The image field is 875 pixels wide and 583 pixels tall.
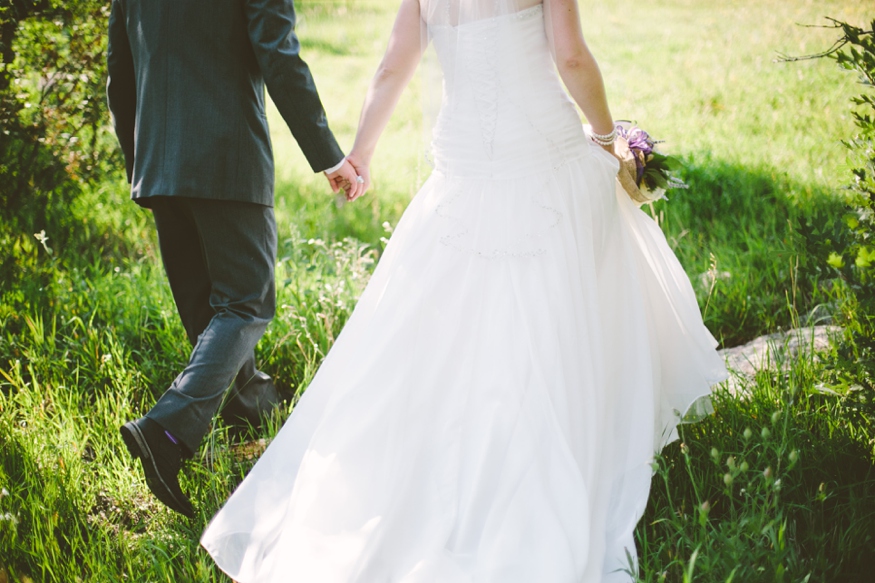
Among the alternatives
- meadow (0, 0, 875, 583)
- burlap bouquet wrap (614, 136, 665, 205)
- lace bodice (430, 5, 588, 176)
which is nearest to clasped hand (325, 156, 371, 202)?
meadow (0, 0, 875, 583)

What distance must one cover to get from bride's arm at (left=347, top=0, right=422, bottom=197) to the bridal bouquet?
0.80m

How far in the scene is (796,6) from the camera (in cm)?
818

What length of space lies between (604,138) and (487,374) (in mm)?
936

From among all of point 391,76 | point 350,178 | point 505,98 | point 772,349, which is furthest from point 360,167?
point 772,349

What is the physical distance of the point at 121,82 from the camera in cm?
280

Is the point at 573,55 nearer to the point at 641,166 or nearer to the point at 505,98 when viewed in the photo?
the point at 505,98

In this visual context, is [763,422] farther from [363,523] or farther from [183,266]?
[183,266]

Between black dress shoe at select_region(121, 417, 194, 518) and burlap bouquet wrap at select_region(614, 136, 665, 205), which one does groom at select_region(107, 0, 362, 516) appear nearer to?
black dress shoe at select_region(121, 417, 194, 518)

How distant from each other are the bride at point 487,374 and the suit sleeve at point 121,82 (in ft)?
3.24

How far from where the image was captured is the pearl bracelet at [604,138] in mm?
2512

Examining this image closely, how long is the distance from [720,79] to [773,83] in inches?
21.5

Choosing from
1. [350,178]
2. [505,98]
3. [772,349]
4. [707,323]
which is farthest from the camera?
[707,323]

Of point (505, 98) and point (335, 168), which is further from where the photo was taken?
point (335, 168)

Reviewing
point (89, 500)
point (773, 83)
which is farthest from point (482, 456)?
point (773, 83)
